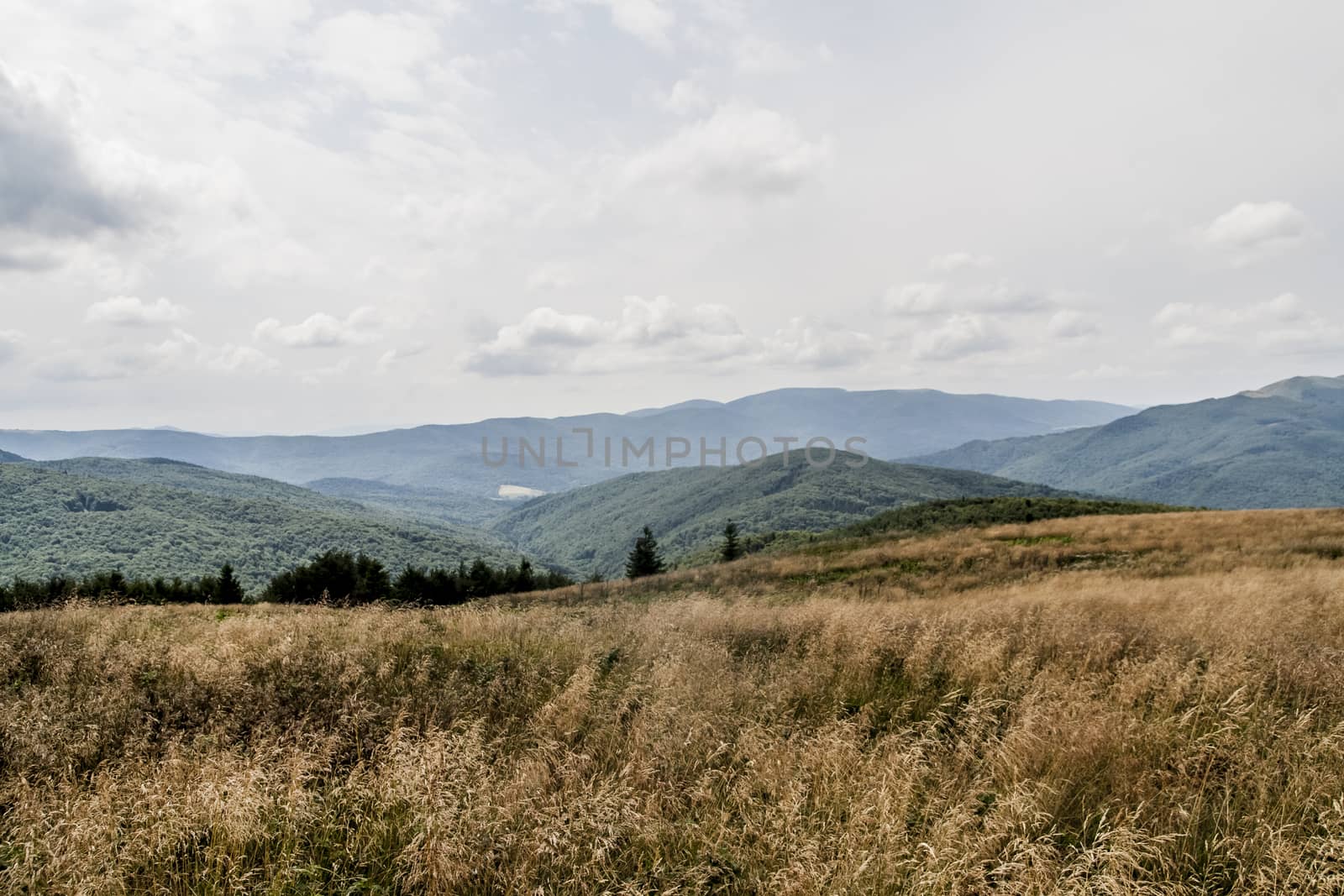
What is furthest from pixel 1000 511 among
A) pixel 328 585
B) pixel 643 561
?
pixel 328 585

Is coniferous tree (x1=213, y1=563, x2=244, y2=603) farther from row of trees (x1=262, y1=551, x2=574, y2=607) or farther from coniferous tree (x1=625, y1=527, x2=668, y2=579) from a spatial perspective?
coniferous tree (x1=625, y1=527, x2=668, y2=579)

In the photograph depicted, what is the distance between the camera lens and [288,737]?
15.3 feet

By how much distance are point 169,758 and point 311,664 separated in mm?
1590

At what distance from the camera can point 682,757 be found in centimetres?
447

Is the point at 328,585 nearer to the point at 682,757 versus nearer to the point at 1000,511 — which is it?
the point at 682,757

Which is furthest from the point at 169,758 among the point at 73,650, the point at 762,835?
the point at 762,835

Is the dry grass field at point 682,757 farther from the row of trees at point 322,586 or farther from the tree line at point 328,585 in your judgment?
the row of trees at point 322,586

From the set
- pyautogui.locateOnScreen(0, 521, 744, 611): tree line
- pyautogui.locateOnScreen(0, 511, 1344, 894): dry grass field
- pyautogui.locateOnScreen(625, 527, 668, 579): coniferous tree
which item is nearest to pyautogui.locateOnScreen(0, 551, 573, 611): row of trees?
pyautogui.locateOnScreen(0, 521, 744, 611): tree line

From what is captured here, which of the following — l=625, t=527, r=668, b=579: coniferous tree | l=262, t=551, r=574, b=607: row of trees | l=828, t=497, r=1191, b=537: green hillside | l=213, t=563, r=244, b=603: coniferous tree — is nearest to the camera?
l=213, t=563, r=244, b=603: coniferous tree

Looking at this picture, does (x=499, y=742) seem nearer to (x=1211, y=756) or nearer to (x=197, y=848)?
(x=197, y=848)

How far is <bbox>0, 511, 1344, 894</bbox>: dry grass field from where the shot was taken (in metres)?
3.25

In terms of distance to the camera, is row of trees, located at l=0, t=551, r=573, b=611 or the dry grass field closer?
the dry grass field

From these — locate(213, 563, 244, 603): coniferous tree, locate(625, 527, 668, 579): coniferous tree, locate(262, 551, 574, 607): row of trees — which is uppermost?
locate(213, 563, 244, 603): coniferous tree

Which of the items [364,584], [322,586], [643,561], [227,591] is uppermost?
[227,591]
